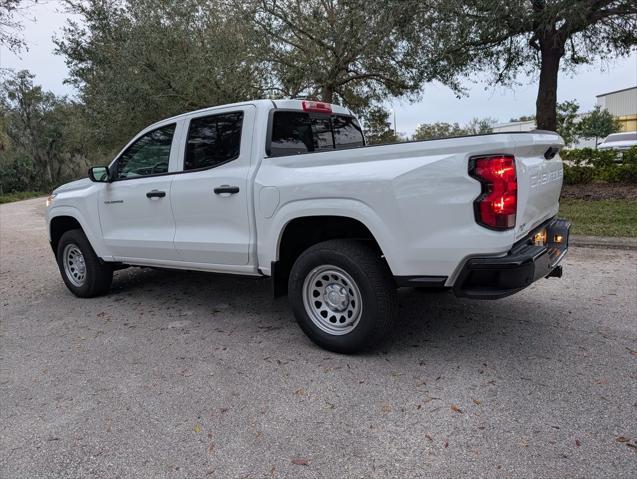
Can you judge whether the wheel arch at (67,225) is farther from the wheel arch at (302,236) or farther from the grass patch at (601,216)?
the grass patch at (601,216)

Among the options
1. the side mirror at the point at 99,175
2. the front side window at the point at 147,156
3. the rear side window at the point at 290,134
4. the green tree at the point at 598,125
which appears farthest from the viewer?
the green tree at the point at 598,125

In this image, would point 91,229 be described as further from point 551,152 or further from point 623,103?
point 623,103

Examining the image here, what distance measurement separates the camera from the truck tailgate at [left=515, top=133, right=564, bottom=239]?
3170 mm

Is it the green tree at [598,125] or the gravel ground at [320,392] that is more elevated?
the green tree at [598,125]

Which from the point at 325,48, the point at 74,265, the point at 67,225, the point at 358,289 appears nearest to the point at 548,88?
the point at 325,48

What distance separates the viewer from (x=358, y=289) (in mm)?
3592

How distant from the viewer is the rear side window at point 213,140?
4.34 metres

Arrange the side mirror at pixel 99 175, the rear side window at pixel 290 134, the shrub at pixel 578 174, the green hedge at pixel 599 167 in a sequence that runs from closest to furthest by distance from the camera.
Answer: the rear side window at pixel 290 134
the side mirror at pixel 99 175
the green hedge at pixel 599 167
the shrub at pixel 578 174

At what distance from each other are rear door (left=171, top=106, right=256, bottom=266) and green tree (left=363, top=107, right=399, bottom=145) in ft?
37.0

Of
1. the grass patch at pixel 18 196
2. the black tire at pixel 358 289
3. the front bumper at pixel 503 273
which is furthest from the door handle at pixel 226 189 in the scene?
the grass patch at pixel 18 196

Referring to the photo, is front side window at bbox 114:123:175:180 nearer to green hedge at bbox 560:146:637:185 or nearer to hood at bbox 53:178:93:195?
hood at bbox 53:178:93:195

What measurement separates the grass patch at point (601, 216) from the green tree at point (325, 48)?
14.8 ft

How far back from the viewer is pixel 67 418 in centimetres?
309

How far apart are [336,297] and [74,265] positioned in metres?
3.81
